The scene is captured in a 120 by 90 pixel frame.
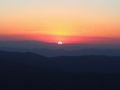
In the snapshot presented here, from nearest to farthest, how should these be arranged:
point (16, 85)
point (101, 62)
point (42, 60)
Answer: point (16, 85) < point (42, 60) < point (101, 62)

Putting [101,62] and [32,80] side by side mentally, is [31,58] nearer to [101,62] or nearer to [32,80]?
[101,62]

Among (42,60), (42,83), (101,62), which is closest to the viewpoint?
(42,83)

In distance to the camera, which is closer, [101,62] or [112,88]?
[112,88]

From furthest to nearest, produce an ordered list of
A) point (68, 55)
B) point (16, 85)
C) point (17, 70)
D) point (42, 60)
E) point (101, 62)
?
1. point (68, 55)
2. point (101, 62)
3. point (42, 60)
4. point (17, 70)
5. point (16, 85)

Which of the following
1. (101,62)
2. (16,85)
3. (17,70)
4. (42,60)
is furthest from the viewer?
(101,62)

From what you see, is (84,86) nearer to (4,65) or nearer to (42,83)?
(42,83)

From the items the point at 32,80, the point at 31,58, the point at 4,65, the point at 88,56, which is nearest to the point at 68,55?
the point at 88,56

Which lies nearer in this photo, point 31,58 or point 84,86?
point 84,86

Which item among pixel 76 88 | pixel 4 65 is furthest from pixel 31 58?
pixel 76 88
